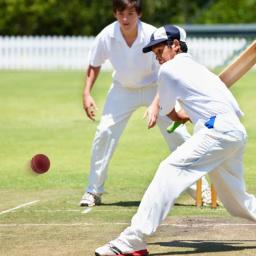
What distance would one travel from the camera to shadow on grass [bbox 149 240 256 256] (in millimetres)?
8422

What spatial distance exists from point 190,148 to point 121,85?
3.33 metres

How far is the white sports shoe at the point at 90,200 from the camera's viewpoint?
11.2m

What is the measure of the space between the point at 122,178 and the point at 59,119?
A: 831 cm

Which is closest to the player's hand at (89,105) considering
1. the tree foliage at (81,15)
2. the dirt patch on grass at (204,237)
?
the dirt patch on grass at (204,237)

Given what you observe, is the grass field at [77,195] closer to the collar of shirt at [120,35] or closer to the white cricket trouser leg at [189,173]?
the white cricket trouser leg at [189,173]

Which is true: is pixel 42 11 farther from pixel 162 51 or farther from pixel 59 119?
pixel 162 51

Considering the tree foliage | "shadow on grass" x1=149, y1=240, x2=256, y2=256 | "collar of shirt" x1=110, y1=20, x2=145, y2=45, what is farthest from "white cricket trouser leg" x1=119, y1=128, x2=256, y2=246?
the tree foliage

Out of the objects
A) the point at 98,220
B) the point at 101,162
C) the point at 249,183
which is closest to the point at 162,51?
the point at 98,220

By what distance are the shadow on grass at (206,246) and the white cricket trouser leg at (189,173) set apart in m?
0.44

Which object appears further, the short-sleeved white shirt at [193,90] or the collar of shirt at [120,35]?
the collar of shirt at [120,35]

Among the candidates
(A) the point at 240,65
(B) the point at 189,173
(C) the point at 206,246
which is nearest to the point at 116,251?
(B) the point at 189,173

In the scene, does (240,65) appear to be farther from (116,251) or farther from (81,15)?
(81,15)

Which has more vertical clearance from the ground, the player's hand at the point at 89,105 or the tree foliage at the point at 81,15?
the player's hand at the point at 89,105

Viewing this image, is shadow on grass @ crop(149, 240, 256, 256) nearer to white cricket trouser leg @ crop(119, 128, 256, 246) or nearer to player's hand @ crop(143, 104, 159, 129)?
white cricket trouser leg @ crop(119, 128, 256, 246)
